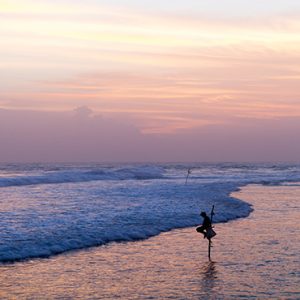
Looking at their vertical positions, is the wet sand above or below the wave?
below

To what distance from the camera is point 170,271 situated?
13.0 m

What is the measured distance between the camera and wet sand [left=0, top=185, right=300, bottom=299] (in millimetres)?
11039

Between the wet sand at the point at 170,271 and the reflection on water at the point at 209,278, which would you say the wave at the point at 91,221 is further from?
the reflection on water at the point at 209,278

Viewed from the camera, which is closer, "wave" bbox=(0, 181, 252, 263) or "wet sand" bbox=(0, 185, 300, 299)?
"wet sand" bbox=(0, 185, 300, 299)

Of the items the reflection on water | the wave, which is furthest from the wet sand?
the wave

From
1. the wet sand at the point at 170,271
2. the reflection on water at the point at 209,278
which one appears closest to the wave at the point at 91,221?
the wet sand at the point at 170,271

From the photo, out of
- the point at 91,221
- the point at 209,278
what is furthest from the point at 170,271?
the point at 91,221

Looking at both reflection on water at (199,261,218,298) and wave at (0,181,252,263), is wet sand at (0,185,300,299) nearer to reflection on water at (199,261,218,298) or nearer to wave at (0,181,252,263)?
reflection on water at (199,261,218,298)

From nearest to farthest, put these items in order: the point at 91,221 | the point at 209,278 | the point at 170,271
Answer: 1. the point at 209,278
2. the point at 170,271
3. the point at 91,221

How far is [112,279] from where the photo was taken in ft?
40.0

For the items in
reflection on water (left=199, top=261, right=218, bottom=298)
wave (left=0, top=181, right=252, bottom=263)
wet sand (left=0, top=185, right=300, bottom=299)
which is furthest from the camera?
wave (left=0, top=181, right=252, bottom=263)

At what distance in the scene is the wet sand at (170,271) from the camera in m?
11.0

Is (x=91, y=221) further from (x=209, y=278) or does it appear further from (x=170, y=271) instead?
(x=209, y=278)

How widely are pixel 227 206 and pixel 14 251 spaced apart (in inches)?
626
